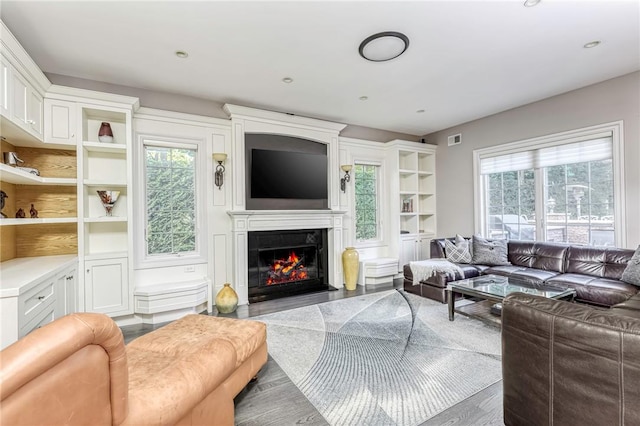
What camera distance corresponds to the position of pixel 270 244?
438cm

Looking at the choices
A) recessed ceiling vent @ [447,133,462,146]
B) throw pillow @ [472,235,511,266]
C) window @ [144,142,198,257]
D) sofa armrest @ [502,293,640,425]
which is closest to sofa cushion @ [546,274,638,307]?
throw pillow @ [472,235,511,266]

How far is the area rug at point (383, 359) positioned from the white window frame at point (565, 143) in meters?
2.21

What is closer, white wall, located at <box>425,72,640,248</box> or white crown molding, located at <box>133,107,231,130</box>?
white wall, located at <box>425,72,640,248</box>

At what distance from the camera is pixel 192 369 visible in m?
1.29

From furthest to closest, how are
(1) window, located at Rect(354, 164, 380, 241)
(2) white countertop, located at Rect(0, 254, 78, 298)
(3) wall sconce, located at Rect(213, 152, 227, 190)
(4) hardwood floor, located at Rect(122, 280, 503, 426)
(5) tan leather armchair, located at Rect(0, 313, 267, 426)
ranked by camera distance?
(1) window, located at Rect(354, 164, 380, 241), (3) wall sconce, located at Rect(213, 152, 227, 190), (2) white countertop, located at Rect(0, 254, 78, 298), (4) hardwood floor, located at Rect(122, 280, 503, 426), (5) tan leather armchair, located at Rect(0, 313, 267, 426)

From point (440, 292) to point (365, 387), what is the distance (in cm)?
218

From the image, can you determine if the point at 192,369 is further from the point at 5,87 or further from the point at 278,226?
the point at 278,226

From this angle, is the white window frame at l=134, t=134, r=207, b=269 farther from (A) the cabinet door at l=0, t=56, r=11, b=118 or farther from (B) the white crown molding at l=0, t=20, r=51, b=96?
(A) the cabinet door at l=0, t=56, r=11, b=118

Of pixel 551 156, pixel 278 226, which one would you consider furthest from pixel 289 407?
pixel 551 156

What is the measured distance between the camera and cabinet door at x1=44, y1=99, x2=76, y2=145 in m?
2.93

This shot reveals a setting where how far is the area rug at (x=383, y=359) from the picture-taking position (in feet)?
6.18

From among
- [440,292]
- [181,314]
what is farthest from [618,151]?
[181,314]

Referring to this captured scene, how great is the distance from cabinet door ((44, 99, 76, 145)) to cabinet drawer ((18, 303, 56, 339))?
1.66 m

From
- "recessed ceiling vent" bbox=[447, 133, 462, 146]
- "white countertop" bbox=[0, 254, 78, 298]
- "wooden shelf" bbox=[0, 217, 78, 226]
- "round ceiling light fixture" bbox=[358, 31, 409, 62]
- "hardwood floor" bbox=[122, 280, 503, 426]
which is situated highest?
"round ceiling light fixture" bbox=[358, 31, 409, 62]
